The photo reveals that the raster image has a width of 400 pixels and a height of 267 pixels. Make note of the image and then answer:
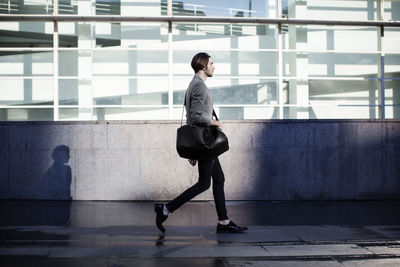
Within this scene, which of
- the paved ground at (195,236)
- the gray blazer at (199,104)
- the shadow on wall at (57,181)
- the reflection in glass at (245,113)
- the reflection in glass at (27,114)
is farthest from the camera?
the reflection in glass at (245,113)

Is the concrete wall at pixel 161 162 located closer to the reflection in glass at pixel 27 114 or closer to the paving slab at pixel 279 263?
the reflection in glass at pixel 27 114

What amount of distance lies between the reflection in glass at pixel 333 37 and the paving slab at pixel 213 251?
596cm

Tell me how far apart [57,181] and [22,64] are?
2.27 meters

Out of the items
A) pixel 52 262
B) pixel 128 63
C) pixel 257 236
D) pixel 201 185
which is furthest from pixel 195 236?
pixel 128 63

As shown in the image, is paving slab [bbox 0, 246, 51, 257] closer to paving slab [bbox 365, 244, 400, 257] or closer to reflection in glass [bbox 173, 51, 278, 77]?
paving slab [bbox 365, 244, 400, 257]

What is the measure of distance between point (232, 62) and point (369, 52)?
2.66 m

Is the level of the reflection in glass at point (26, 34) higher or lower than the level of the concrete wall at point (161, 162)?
higher

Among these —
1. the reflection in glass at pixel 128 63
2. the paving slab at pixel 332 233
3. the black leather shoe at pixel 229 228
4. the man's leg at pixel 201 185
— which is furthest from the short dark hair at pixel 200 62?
the reflection in glass at pixel 128 63

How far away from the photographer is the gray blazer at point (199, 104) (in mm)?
5750

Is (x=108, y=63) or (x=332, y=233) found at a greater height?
(x=108, y=63)

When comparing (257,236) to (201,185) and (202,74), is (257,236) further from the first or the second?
(202,74)

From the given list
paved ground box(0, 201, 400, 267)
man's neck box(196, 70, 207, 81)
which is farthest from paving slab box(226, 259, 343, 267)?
man's neck box(196, 70, 207, 81)

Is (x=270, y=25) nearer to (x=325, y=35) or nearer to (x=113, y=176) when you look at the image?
(x=325, y=35)

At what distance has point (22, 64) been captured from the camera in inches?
384
